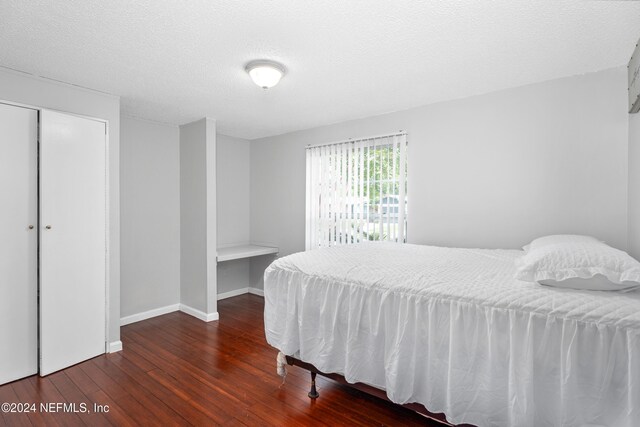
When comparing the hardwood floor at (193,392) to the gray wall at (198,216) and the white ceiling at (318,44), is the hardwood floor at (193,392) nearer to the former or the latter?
the gray wall at (198,216)

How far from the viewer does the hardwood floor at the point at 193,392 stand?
2.06m

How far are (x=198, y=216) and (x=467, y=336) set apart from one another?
3.39 m

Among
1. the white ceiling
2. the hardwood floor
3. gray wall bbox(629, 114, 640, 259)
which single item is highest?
the white ceiling

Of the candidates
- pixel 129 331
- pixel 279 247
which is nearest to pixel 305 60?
pixel 279 247

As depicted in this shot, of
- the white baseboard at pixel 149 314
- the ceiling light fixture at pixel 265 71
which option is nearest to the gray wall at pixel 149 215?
the white baseboard at pixel 149 314

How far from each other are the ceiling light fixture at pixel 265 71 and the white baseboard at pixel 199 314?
2.84m

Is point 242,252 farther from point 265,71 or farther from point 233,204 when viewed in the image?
point 265,71

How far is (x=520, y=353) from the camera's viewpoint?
1.37m

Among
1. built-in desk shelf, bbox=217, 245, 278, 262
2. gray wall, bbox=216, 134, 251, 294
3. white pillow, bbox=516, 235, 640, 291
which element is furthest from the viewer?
gray wall, bbox=216, 134, 251, 294

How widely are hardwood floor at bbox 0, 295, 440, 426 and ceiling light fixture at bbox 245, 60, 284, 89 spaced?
2.37m

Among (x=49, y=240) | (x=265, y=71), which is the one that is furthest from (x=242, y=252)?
(x=265, y=71)

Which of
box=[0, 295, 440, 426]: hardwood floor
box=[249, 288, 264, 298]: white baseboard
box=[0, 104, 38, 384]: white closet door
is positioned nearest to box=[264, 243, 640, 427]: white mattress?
box=[0, 295, 440, 426]: hardwood floor

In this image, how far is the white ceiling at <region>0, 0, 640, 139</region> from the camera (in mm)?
1729

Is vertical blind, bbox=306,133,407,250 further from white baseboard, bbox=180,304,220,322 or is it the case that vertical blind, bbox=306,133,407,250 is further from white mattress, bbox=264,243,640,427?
white baseboard, bbox=180,304,220,322
